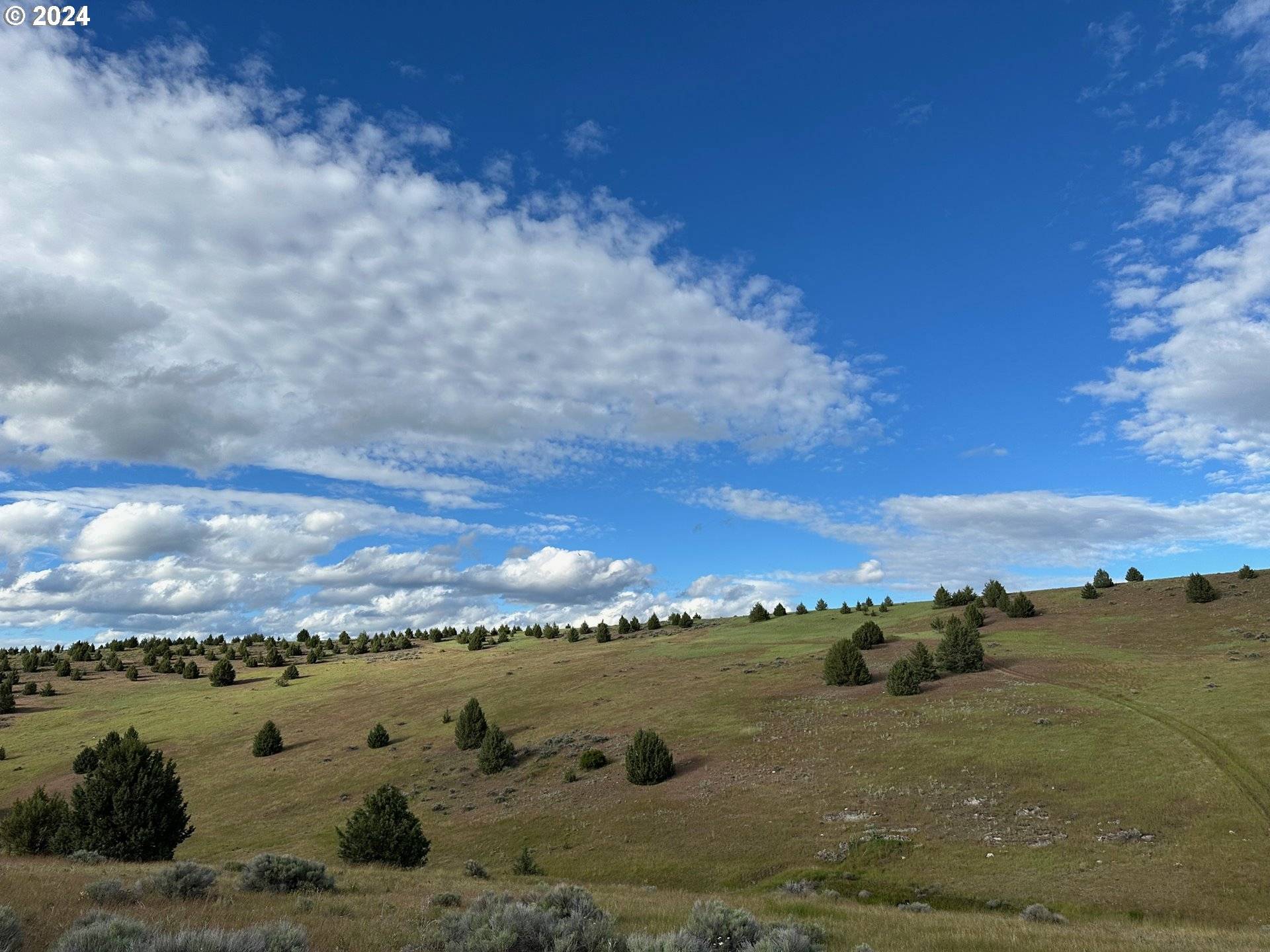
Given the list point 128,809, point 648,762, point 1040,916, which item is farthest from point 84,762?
point 1040,916

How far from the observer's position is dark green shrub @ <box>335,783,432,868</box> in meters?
26.9

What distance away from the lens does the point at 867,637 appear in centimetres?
6831

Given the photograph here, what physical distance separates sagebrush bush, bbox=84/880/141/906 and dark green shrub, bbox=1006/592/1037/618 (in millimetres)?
79772

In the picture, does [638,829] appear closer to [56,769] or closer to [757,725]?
[757,725]

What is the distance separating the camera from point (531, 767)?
1908 inches

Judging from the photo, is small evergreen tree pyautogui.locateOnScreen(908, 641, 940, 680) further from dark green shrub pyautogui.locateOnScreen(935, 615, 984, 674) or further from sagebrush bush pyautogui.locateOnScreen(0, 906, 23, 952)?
sagebrush bush pyautogui.locateOnScreen(0, 906, 23, 952)

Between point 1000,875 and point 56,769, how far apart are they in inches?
2895

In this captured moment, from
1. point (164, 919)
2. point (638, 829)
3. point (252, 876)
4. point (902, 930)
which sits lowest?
point (638, 829)

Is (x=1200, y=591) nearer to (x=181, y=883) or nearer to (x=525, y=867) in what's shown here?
(x=525, y=867)

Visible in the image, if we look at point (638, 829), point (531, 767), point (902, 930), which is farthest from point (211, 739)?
point (902, 930)

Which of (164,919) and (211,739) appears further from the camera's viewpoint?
(211,739)

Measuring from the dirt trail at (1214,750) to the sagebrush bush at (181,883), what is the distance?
3584cm

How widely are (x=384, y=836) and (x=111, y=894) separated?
15.9 metres

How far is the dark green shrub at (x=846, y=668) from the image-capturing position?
54812mm
